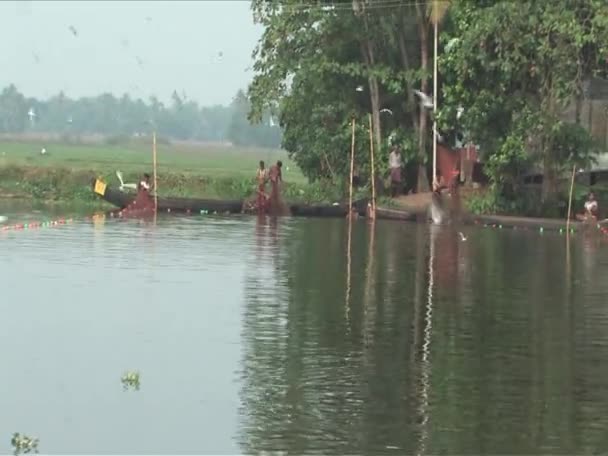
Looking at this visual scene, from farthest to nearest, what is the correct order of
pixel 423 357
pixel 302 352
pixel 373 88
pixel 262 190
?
pixel 373 88, pixel 262 190, pixel 302 352, pixel 423 357

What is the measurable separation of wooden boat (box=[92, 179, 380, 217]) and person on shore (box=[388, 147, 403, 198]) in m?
1.95

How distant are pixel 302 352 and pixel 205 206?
26.3 m

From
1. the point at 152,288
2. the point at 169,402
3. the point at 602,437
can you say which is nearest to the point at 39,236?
the point at 152,288

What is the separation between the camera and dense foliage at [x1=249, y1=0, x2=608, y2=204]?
114 ft

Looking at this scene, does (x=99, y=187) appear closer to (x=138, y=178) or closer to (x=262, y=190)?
(x=262, y=190)

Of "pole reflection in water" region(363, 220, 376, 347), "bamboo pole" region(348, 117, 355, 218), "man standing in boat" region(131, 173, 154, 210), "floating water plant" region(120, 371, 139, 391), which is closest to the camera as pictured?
"floating water plant" region(120, 371, 139, 391)

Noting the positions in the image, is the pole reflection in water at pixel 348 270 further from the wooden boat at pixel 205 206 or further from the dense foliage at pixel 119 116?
the dense foliage at pixel 119 116

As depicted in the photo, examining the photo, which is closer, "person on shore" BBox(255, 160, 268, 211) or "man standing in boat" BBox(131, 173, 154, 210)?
"man standing in boat" BBox(131, 173, 154, 210)

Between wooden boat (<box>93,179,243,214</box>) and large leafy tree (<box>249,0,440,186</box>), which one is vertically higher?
large leafy tree (<box>249,0,440,186</box>)

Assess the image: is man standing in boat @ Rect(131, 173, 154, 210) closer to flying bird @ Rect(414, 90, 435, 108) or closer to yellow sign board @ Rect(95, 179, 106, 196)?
yellow sign board @ Rect(95, 179, 106, 196)

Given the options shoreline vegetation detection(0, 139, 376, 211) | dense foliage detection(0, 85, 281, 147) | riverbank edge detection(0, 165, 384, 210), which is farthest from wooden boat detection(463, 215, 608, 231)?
dense foliage detection(0, 85, 281, 147)

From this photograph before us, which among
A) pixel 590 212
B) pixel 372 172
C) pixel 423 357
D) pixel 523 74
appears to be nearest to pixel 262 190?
pixel 372 172

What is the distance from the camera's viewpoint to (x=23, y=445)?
29.7 ft

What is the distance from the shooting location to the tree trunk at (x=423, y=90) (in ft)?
129
